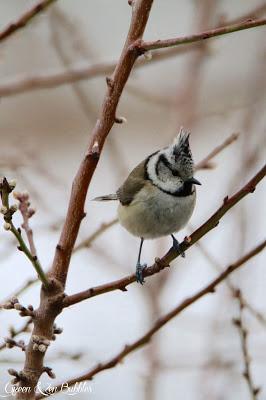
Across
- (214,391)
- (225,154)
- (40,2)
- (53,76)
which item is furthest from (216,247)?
(40,2)

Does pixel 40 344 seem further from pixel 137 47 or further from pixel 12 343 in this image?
pixel 137 47

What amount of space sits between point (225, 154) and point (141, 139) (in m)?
1.05

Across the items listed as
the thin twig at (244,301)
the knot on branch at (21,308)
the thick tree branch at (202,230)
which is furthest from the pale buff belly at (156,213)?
the knot on branch at (21,308)

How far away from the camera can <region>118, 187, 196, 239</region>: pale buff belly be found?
2.47 metres

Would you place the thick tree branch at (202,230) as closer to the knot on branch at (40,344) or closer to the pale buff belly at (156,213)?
the knot on branch at (40,344)

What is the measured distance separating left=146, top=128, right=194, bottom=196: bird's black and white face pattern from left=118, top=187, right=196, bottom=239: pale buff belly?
32 mm

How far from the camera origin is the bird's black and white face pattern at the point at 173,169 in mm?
2335

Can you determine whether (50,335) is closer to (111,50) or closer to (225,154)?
(225,154)

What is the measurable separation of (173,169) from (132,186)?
0.23m

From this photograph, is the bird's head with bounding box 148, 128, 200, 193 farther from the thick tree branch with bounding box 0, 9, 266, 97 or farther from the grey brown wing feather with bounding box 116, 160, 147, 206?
the thick tree branch with bounding box 0, 9, 266, 97

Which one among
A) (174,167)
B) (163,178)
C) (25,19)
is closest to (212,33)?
(25,19)

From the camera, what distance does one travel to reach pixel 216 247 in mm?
5777

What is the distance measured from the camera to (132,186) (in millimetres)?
2662

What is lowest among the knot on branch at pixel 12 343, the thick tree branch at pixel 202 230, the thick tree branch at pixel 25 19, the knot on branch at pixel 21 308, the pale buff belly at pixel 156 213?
the knot on branch at pixel 12 343
